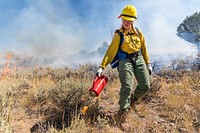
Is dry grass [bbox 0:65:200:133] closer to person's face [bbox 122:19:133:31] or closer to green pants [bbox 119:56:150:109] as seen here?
green pants [bbox 119:56:150:109]

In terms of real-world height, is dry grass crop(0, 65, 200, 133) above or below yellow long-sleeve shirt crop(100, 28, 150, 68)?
below

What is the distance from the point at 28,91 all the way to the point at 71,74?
2670 millimetres

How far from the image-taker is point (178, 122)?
4.28m

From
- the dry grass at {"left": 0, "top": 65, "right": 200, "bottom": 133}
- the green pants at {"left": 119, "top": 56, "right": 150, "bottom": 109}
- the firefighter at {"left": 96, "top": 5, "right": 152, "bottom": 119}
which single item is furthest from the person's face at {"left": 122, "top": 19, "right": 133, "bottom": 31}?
the dry grass at {"left": 0, "top": 65, "right": 200, "bottom": 133}

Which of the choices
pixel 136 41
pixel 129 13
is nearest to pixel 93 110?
pixel 136 41

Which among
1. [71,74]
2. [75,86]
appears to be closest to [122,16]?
[75,86]

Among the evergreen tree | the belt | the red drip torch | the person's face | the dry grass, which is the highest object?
the evergreen tree

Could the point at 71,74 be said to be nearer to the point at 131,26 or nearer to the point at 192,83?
the point at 192,83

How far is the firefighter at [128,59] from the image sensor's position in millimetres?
4152

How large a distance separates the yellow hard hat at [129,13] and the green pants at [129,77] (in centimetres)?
65

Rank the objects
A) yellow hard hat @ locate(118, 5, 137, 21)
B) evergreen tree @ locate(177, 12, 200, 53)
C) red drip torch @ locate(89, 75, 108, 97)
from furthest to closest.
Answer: evergreen tree @ locate(177, 12, 200, 53) → yellow hard hat @ locate(118, 5, 137, 21) → red drip torch @ locate(89, 75, 108, 97)

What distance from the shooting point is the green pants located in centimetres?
415

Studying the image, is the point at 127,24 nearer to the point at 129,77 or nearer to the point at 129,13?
the point at 129,13

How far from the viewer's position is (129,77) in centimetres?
418
